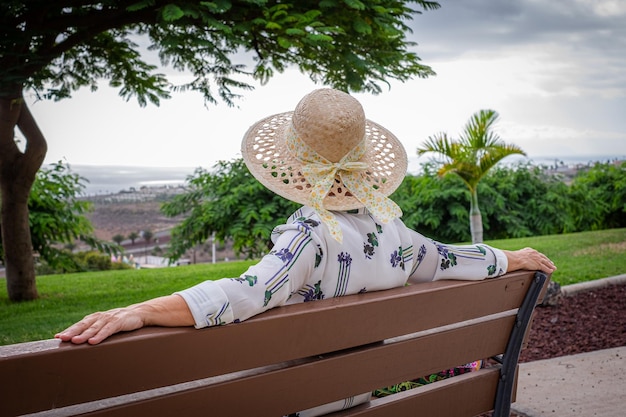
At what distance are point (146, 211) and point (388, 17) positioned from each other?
30.7ft

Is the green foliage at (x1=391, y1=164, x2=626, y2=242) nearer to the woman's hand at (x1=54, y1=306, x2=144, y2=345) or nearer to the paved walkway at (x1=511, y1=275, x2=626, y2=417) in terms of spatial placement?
the paved walkway at (x1=511, y1=275, x2=626, y2=417)

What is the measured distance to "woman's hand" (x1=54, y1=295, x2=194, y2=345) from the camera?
1.24 meters

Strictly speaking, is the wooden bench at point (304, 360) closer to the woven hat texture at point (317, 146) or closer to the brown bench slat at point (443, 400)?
the brown bench slat at point (443, 400)

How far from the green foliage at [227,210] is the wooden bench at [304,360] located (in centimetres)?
855

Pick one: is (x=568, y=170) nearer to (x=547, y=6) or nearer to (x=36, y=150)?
(x=547, y=6)

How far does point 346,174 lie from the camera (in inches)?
79.4

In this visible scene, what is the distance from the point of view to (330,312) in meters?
1.62

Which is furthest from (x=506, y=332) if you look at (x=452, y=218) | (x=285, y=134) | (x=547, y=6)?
(x=452, y=218)

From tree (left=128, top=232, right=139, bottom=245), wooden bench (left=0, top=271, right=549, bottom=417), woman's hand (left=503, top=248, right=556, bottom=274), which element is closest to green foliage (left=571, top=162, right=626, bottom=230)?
tree (left=128, top=232, right=139, bottom=245)

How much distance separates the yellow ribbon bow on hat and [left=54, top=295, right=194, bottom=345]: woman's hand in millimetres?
635

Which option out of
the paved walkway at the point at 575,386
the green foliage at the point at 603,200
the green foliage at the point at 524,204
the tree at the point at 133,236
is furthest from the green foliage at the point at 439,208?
the paved walkway at the point at 575,386

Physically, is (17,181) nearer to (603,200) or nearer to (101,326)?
(101,326)

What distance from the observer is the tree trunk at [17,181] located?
7.02m

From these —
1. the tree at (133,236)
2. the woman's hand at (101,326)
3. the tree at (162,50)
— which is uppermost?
the tree at (162,50)
